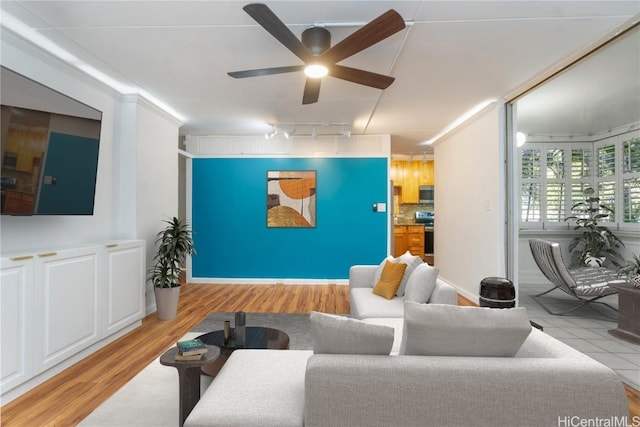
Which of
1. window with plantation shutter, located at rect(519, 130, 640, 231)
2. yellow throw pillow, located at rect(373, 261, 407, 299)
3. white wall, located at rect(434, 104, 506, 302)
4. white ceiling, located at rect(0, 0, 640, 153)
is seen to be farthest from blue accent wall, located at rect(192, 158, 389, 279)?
yellow throw pillow, located at rect(373, 261, 407, 299)

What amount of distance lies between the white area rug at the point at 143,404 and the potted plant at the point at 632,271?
12.1 feet

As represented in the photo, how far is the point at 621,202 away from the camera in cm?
335

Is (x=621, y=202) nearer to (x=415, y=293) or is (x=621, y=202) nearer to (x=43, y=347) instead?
(x=415, y=293)

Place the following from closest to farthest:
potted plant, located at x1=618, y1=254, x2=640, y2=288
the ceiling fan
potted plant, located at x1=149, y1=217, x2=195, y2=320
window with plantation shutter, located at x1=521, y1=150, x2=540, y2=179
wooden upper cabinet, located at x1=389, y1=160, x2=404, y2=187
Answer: the ceiling fan → potted plant, located at x1=618, y1=254, x2=640, y2=288 → potted plant, located at x1=149, y1=217, x2=195, y2=320 → window with plantation shutter, located at x1=521, y1=150, x2=540, y2=179 → wooden upper cabinet, located at x1=389, y1=160, x2=404, y2=187

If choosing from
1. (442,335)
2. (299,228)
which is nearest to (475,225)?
(299,228)

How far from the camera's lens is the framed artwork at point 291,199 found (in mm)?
5922

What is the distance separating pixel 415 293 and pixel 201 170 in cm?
462

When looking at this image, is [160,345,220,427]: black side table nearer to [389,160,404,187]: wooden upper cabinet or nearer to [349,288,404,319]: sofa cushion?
[349,288,404,319]: sofa cushion

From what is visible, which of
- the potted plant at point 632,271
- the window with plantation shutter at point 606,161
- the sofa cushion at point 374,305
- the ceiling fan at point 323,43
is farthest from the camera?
the window with plantation shutter at point 606,161

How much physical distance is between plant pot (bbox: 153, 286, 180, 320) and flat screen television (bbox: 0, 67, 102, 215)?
126 cm

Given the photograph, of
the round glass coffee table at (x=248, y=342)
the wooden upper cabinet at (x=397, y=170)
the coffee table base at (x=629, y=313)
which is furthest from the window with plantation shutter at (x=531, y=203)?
the round glass coffee table at (x=248, y=342)

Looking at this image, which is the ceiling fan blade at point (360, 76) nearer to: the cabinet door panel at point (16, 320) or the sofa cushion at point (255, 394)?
the sofa cushion at point (255, 394)

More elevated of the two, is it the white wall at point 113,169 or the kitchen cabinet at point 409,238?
the white wall at point 113,169

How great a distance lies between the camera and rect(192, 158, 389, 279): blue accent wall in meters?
5.91
